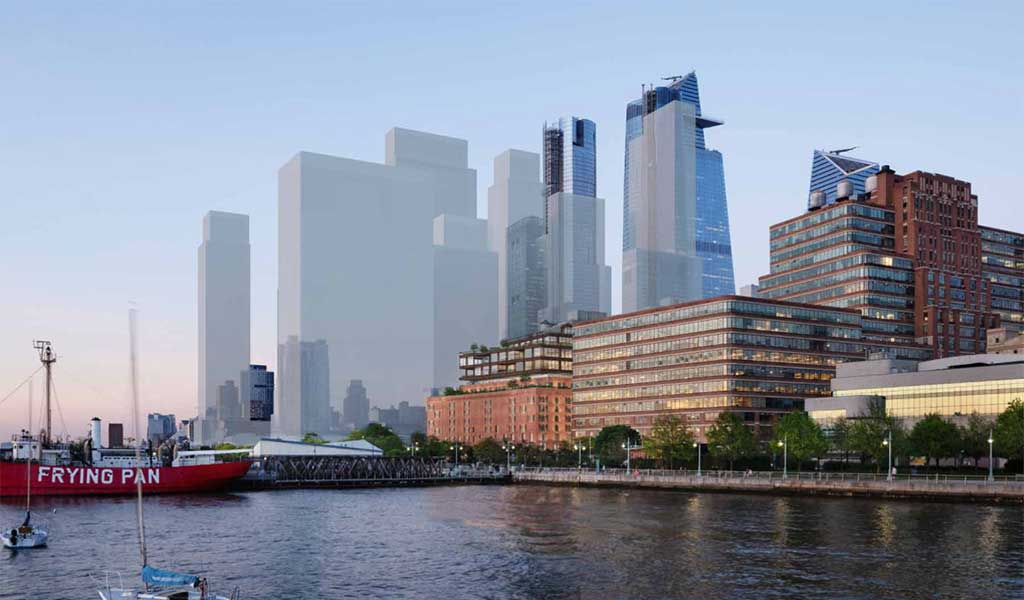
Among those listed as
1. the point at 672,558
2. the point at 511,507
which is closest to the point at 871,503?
the point at 511,507

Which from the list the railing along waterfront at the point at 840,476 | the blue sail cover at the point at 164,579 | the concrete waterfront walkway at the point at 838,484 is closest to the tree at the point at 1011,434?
the railing along waterfront at the point at 840,476

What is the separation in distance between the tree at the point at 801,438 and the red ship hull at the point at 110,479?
107m

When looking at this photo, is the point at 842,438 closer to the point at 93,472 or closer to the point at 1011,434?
the point at 1011,434

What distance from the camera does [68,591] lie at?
2847 inches

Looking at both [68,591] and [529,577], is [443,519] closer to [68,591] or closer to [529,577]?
[529,577]

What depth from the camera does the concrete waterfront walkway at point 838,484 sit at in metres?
131

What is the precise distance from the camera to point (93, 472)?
172 m

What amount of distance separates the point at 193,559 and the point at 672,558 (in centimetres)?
4375

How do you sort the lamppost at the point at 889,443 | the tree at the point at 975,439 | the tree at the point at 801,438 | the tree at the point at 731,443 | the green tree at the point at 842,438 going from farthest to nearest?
the tree at the point at 731,443 < the tree at the point at 801,438 < the green tree at the point at 842,438 < the tree at the point at 975,439 < the lamppost at the point at 889,443

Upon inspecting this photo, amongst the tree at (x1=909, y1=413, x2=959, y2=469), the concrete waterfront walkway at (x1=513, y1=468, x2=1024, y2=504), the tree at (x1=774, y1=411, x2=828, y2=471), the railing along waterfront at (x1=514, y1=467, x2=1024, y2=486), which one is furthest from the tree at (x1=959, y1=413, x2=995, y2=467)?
the tree at (x1=774, y1=411, x2=828, y2=471)

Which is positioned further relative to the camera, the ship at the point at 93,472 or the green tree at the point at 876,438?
the green tree at the point at 876,438

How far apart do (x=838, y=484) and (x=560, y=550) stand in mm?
73264

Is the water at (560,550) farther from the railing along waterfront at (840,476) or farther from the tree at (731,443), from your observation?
the tree at (731,443)

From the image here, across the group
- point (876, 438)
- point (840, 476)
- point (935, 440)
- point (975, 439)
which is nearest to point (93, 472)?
point (840, 476)
